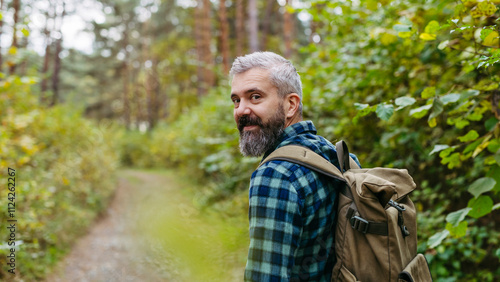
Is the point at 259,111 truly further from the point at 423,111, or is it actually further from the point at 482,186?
the point at 482,186

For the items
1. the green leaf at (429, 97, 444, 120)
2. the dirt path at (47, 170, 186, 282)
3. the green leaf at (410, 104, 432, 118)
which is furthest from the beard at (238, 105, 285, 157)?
the dirt path at (47, 170, 186, 282)

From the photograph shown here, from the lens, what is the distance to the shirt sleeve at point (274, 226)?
1309 mm

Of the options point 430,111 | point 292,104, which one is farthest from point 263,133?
point 430,111

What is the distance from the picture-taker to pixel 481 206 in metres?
2.11

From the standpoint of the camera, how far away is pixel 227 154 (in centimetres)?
600

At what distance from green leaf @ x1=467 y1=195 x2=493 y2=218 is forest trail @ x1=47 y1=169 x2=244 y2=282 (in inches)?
77.8

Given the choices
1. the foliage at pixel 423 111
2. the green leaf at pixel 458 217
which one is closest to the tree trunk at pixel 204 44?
the foliage at pixel 423 111

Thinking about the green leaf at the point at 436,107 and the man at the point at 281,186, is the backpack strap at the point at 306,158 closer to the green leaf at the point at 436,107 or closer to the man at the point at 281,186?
the man at the point at 281,186

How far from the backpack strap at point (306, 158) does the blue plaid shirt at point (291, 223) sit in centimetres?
2

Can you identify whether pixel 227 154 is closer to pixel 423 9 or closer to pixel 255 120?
pixel 423 9

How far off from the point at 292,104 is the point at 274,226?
68cm

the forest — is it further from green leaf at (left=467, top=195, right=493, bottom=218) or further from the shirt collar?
the shirt collar

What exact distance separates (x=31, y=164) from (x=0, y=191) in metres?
3.07

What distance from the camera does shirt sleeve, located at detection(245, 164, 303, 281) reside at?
131 centimetres
